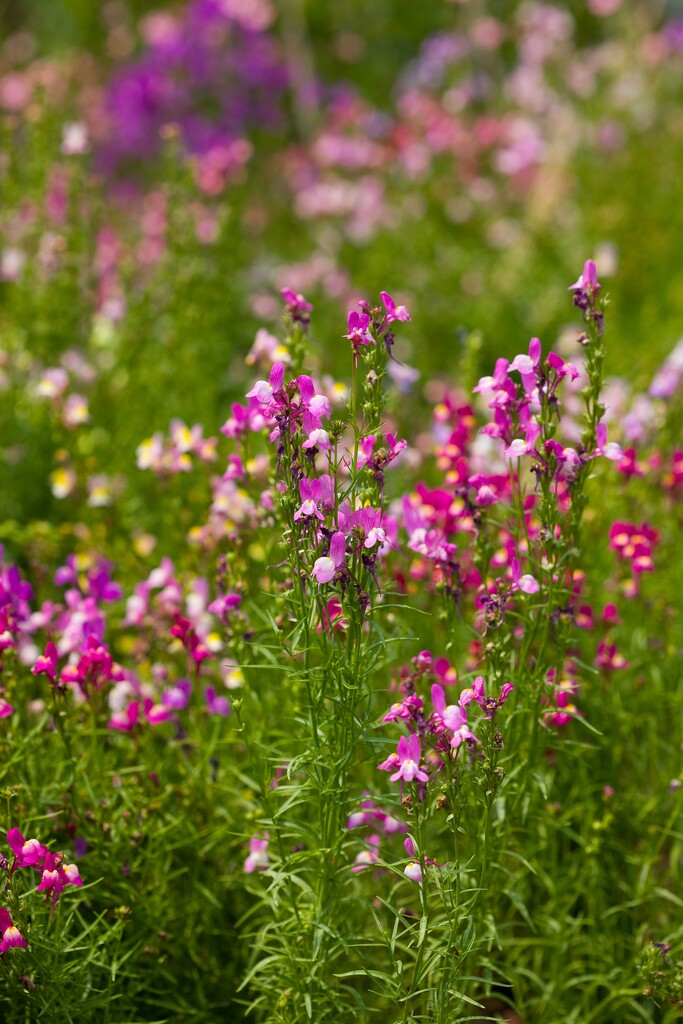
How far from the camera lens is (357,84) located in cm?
998

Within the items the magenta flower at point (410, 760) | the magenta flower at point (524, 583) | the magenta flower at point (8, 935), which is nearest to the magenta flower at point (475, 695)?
the magenta flower at point (410, 760)

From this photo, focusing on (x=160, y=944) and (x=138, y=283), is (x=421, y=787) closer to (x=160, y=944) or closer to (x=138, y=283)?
(x=160, y=944)

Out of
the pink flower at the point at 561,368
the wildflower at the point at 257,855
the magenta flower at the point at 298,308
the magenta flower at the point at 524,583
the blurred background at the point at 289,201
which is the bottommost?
the wildflower at the point at 257,855

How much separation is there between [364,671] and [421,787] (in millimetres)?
265

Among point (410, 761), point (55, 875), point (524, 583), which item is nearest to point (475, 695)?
point (410, 761)

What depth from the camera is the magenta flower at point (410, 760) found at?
2.08 metres

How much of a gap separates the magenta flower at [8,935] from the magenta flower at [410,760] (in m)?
0.78

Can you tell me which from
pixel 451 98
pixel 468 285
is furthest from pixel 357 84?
pixel 468 285

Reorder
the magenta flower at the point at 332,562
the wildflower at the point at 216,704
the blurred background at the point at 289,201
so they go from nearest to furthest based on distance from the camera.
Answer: the magenta flower at the point at 332,562, the wildflower at the point at 216,704, the blurred background at the point at 289,201

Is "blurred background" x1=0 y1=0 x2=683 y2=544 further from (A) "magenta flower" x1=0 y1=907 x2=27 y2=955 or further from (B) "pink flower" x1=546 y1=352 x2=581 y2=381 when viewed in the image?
(A) "magenta flower" x1=0 y1=907 x2=27 y2=955

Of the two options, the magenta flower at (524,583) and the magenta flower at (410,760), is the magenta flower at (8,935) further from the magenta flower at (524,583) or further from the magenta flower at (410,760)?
the magenta flower at (524,583)

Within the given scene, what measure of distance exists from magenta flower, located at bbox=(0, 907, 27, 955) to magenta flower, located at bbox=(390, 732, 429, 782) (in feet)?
2.56

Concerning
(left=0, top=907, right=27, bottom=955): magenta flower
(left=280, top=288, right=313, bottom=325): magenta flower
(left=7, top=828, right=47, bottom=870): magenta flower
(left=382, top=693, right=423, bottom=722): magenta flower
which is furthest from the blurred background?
(left=0, top=907, right=27, bottom=955): magenta flower

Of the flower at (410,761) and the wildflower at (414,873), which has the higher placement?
the flower at (410,761)
